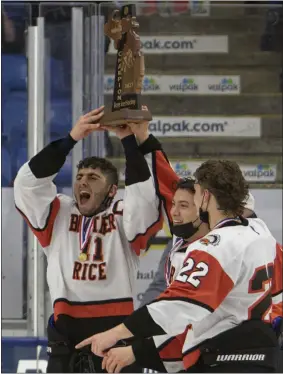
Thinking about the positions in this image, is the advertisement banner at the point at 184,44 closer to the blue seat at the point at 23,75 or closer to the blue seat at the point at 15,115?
the blue seat at the point at 23,75

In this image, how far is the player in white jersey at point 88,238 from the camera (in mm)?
3436

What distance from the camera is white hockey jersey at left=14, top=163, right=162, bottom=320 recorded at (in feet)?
11.3

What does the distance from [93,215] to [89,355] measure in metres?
0.54

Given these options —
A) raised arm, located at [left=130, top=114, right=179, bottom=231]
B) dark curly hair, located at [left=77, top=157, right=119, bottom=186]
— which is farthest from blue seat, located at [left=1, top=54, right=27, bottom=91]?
raised arm, located at [left=130, top=114, right=179, bottom=231]

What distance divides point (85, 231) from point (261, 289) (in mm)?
1011

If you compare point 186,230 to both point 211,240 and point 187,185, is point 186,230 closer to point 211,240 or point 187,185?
point 187,185

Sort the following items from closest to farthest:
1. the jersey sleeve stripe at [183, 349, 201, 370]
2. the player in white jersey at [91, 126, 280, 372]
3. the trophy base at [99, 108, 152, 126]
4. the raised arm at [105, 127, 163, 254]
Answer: the jersey sleeve stripe at [183, 349, 201, 370] → the player in white jersey at [91, 126, 280, 372] → the trophy base at [99, 108, 152, 126] → the raised arm at [105, 127, 163, 254]

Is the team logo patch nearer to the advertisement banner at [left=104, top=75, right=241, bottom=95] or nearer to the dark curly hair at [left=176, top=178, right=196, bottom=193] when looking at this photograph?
the dark curly hair at [left=176, top=178, right=196, bottom=193]

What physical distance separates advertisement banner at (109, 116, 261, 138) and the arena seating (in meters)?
0.03

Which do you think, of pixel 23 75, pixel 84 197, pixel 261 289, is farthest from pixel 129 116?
pixel 23 75

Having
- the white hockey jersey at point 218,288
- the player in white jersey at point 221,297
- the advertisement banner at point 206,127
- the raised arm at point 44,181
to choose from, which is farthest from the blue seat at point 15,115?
the white hockey jersey at point 218,288

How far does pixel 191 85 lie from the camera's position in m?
5.11

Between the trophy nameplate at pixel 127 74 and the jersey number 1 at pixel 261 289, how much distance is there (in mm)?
855

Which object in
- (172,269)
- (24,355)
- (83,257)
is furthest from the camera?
(24,355)
